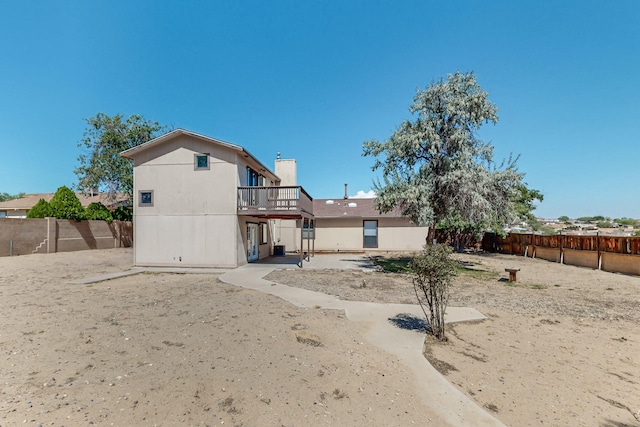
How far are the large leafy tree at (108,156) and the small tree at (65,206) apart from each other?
5228mm

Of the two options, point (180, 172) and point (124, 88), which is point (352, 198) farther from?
point (124, 88)

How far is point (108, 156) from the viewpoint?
23594 mm

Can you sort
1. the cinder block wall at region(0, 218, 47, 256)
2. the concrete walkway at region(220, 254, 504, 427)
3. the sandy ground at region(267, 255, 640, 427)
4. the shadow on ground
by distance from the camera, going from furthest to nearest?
the cinder block wall at region(0, 218, 47, 256) → the shadow on ground → the sandy ground at region(267, 255, 640, 427) → the concrete walkway at region(220, 254, 504, 427)

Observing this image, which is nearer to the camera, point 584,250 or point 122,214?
point 584,250

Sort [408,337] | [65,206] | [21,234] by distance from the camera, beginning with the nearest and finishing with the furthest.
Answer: [408,337], [21,234], [65,206]

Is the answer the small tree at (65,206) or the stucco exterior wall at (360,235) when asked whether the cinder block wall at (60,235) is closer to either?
the small tree at (65,206)

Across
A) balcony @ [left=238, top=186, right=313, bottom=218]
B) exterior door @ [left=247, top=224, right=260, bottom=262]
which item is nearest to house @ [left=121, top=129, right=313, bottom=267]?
balcony @ [left=238, top=186, right=313, bottom=218]

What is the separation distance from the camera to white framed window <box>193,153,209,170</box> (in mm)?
13617

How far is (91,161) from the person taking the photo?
2355cm

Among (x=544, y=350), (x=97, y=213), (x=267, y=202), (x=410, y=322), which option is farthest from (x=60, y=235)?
(x=544, y=350)

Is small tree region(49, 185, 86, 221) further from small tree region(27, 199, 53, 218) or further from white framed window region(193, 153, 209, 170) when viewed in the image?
white framed window region(193, 153, 209, 170)

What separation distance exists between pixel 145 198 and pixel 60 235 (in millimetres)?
8656

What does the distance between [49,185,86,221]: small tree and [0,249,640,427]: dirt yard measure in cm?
1336

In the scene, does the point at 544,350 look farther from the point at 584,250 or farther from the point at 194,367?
the point at 584,250
